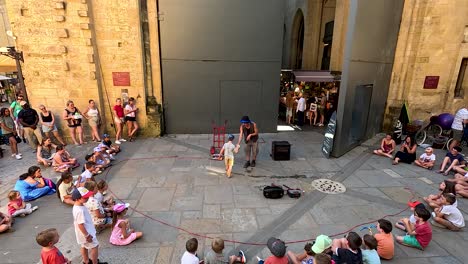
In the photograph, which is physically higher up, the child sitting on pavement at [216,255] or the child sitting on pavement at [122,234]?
the child sitting on pavement at [216,255]

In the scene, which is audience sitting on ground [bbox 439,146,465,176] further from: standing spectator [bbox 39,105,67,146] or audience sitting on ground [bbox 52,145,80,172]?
standing spectator [bbox 39,105,67,146]

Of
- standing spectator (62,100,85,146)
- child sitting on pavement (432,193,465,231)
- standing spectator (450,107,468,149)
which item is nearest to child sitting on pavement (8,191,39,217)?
standing spectator (62,100,85,146)

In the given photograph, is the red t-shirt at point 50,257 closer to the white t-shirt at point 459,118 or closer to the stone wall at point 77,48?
the stone wall at point 77,48

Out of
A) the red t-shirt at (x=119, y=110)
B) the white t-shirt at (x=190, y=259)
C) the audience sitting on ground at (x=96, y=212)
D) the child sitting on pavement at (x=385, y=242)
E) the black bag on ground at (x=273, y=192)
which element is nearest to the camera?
the white t-shirt at (x=190, y=259)

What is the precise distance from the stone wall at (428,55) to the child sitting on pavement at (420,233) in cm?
847

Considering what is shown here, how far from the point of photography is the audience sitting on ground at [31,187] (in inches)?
239

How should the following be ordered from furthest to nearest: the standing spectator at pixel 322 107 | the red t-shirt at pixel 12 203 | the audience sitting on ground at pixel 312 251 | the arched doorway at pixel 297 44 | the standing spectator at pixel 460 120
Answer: the arched doorway at pixel 297 44, the standing spectator at pixel 322 107, the standing spectator at pixel 460 120, the red t-shirt at pixel 12 203, the audience sitting on ground at pixel 312 251

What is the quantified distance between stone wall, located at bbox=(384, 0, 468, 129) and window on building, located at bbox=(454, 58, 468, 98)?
8.2 inches

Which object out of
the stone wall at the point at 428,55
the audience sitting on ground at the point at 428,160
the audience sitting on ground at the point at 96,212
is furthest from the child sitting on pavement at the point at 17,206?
the stone wall at the point at 428,55

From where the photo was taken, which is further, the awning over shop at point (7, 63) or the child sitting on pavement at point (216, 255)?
the awning over shop at point (7, 63)

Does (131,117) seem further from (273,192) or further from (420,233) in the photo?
(420,233)

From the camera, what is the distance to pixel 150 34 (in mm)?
10695

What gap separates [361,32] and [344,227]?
6.56 meters

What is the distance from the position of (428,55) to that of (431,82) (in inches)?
46.8
